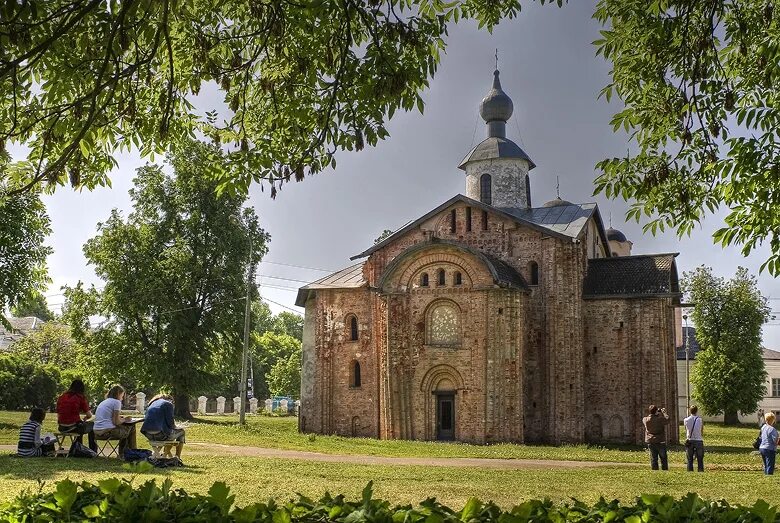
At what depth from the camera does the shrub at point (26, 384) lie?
41.0m

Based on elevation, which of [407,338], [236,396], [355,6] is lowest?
[236,396]

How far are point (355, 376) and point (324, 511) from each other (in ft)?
92.9

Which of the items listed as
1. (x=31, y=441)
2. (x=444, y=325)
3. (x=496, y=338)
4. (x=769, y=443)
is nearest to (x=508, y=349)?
(x=496, y=338)

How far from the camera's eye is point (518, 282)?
30.1 meters

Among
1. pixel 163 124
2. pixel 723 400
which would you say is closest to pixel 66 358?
pixel 723 400

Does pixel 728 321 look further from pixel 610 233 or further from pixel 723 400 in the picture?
pixel 610 233

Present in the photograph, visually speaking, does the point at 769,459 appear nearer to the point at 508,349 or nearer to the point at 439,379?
the point at 508,349

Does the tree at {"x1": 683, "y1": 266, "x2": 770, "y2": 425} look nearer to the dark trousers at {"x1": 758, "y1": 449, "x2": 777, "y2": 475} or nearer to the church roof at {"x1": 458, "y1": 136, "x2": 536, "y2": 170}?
the church roof at {"x1": 458, "y1": 136, "x2": 536, "y2": 170}

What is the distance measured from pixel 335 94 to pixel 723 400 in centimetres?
4788

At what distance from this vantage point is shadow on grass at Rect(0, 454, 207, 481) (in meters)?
10.8

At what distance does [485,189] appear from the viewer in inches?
1453

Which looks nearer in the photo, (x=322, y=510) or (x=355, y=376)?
(x=322, y=510)

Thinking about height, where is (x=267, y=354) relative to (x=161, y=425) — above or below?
above

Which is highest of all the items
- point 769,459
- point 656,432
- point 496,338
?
point 496,338
